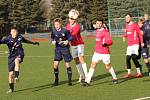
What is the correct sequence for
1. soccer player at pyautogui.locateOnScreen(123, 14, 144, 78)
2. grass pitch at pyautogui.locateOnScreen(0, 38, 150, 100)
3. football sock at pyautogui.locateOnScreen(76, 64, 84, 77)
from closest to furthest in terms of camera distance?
grass pitch at pyautogui.locateOnScreen(0, 38, 150, 100), football sock at pyautogui.locateOnScreen(76, 64, 84, 77), soccer player at pyautogui.locateOnScreen(123, 14, 144, 78)

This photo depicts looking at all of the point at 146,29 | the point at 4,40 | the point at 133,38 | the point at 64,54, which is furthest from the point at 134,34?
the point at 4,40

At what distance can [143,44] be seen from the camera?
1470 cm

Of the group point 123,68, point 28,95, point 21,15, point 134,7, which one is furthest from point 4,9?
point 28,95

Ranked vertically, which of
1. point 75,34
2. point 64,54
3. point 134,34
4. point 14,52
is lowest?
point 64,54

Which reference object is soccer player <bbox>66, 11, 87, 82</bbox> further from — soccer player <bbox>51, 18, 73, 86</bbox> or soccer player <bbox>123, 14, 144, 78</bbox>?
soccer player <bbox>123, 14, 144, 78</bbox>

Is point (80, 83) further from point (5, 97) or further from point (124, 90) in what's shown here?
point (5, 97)

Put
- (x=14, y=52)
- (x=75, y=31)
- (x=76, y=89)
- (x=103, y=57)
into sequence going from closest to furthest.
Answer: (x=14, y=52)
(x=76, y=89)
(x=103, y=57)
(x=75, y=31)

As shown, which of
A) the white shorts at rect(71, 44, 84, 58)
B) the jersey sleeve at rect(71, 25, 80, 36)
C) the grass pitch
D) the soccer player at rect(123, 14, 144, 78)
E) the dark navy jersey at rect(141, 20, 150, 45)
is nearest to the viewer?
the grass pitch

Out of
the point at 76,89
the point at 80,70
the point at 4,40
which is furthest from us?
the point at 80,70

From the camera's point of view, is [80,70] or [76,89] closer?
[76,89]

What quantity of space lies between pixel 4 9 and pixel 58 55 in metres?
66.1

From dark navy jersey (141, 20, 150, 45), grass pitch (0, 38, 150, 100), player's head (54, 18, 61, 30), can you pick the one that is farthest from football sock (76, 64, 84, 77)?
dark navy jersey (141, 20, 150, 45)

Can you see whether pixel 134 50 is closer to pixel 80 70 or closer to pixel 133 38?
pixel 133 38

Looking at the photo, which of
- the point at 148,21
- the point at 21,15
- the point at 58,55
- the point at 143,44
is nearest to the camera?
the point at 58,55
